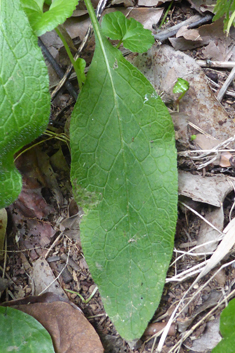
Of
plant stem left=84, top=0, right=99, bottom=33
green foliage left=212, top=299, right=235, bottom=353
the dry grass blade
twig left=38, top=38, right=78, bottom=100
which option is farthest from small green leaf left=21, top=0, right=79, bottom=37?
green foliage left=212, top=299, right=235, bottom=353

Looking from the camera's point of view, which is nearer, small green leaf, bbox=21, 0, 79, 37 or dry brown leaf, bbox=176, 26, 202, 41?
small green leaf, bbox=21, 0, 79, 37

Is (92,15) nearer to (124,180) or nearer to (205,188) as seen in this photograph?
(124,180)

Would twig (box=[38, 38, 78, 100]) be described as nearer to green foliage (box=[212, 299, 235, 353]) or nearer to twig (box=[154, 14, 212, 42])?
twig (box=[154, 14, 212, 42])

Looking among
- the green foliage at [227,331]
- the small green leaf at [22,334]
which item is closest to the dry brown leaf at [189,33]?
the green foliage at [227,331]

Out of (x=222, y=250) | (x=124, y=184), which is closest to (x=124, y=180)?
(x=124, y=184)

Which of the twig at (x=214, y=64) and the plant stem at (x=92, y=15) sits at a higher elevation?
the plant stem at (x=92, y=15)

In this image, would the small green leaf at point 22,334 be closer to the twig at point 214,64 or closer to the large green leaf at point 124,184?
the large green leaf at point 124,184
